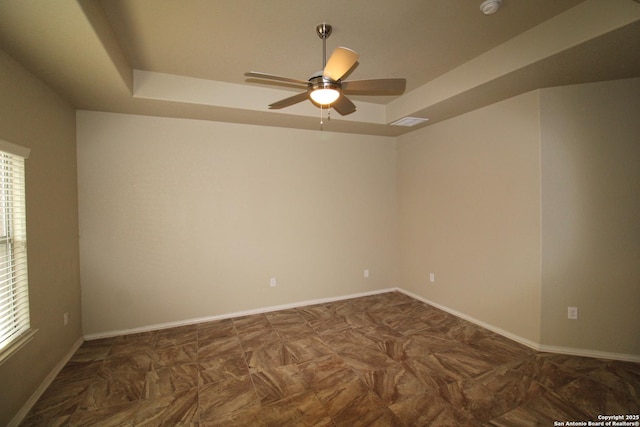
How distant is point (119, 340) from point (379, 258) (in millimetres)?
3581

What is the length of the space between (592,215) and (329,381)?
2.84m

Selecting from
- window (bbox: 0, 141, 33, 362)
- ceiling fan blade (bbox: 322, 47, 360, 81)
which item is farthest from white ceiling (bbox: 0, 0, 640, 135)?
window (bbox: 0, 141, 33, 362)

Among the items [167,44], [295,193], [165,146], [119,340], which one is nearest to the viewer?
[167,44]

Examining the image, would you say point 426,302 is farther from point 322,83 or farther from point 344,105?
point 322,83

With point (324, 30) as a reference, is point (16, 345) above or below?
below

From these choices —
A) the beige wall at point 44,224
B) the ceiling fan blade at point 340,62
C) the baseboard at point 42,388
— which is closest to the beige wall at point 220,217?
the beige wall at point 44,224

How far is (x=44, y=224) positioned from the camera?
2.41 m

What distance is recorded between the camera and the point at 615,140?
100 inches

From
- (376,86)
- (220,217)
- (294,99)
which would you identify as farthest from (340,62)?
(220,217)

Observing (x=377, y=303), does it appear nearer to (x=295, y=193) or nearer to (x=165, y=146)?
(x=295, y=193)

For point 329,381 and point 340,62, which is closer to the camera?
point 340,62

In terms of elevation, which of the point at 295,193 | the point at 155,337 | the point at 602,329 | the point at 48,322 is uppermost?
the point at 295,193

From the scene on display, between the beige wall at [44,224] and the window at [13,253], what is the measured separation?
66 mm

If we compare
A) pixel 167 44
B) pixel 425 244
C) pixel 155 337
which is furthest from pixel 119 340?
pixel 425 244
